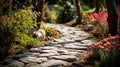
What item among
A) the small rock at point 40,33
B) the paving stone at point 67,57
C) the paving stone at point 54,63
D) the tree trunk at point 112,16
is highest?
the tree trunk at point 112,16

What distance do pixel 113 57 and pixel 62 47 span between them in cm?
265

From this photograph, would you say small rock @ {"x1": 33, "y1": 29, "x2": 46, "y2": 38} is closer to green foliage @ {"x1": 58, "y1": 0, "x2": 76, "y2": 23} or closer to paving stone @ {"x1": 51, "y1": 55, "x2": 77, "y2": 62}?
paving stone @ {"x1": 51, "y1": 55, "x2": 77, "y2": 62}

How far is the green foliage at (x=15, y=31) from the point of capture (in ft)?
21.8

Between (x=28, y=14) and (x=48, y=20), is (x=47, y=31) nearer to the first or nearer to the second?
(x=28, y=14)

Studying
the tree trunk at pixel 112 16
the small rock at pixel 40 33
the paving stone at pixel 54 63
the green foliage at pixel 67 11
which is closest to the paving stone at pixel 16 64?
the paving stone at pixel 54 63

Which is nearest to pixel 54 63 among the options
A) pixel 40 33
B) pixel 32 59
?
pixel 32 59

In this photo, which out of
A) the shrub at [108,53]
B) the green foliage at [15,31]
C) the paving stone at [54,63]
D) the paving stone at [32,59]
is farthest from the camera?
the green foliage at [15,31]

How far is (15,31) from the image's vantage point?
6840mm

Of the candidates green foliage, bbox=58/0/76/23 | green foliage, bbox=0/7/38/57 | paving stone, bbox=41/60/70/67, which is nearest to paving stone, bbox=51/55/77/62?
paving stone, bbox=41/60/70/67

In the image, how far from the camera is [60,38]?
8.90m

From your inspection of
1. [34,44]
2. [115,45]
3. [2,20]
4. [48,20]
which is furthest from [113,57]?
[48,20]

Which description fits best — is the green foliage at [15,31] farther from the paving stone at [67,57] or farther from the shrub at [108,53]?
the shrub at [108,53]

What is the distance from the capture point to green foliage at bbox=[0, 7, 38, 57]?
6652mm

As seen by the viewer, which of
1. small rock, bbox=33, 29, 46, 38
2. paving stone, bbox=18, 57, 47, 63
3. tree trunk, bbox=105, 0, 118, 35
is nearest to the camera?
paving stone, bbox=18, 57, 47, 63
